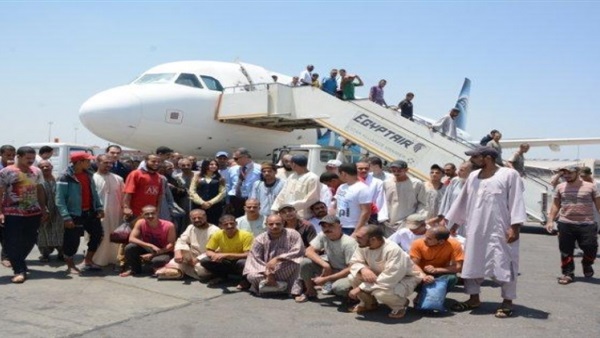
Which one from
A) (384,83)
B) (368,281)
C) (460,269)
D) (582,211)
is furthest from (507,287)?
(384,83)

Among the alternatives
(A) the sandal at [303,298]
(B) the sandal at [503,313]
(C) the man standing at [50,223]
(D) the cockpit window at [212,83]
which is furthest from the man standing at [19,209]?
(D) the cockpit window at [212,83]

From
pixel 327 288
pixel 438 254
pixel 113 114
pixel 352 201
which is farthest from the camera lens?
pixel 113 114

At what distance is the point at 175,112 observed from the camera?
13242mm

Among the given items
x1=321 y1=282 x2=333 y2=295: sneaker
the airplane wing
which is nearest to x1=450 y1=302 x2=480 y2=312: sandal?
x1=321 y1=282 x2=333 y2=295: sneaker

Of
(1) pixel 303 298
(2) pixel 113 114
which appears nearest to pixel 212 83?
(2) pixel 113 114

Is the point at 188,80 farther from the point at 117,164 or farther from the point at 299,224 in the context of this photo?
the point at 299,224

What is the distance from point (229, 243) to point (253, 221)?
19.4 inches

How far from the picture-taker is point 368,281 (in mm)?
5027

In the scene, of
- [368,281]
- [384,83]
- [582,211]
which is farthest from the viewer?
[384,83]

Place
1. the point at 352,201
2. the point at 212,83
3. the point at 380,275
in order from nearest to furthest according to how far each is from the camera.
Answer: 1. the point at 380,275
2. the point at 352,201
3. the point at 212,83

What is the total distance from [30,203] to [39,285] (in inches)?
38.3

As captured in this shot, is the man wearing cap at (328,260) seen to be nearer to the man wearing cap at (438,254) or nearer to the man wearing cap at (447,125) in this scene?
the man wearing cap at (438,254)

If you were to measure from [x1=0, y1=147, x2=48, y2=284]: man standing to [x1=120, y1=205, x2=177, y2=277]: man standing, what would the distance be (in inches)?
44.1

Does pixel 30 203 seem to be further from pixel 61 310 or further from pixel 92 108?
pixel 92 108
